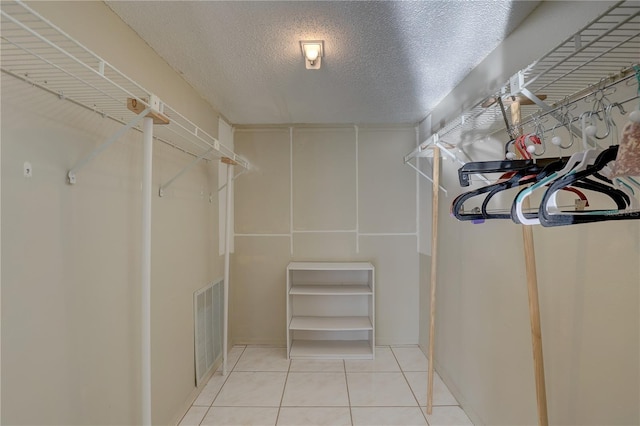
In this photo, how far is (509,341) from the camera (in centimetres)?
170

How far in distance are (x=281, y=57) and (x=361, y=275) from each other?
2.29m

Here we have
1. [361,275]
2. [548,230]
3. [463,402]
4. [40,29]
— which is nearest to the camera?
[40,29]

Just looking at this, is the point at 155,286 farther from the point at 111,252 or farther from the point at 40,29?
the point at 40,29

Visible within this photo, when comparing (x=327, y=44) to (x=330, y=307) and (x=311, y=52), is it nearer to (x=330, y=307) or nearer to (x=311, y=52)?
(x=311, y=52)

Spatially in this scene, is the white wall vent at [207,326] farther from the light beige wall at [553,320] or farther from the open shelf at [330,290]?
the light beige wall at [553,320]

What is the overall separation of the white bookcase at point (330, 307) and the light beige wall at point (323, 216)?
5.8 inches

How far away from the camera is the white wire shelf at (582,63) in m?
0.84

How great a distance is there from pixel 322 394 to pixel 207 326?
1.10 meters

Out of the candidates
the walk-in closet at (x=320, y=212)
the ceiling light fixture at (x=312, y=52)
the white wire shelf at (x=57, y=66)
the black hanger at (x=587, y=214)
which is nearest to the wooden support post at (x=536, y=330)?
the walk-in closet at (x=320, y=212)

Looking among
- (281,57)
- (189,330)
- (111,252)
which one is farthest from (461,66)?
(189,330)

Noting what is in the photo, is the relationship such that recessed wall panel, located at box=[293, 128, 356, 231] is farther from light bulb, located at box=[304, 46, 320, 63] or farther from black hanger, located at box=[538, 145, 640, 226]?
black hanger, located at box=[538, 145, 640, 226]

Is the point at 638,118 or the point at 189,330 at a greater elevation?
the point at 638,118

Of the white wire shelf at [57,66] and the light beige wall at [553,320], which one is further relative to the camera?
the light beige wall at [553,320]

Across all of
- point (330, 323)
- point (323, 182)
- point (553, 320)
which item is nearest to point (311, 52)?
point (323, 182)
